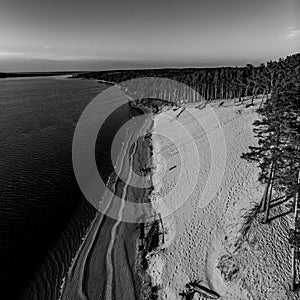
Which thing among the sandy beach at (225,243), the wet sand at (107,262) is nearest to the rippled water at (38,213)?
the wet sand at (107,262)

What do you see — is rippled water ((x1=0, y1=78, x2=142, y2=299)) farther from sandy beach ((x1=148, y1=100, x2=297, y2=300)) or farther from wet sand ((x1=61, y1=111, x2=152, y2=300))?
sandy beach ((x1=148, y1=100, x2=297, y2=300))

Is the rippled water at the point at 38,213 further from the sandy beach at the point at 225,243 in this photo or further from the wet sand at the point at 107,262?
the sandy beach at the point at 225,243

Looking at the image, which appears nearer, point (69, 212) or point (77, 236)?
point (77, 236)

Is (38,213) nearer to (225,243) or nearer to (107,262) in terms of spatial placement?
(107,262)

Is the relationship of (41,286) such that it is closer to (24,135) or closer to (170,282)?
(170,282)

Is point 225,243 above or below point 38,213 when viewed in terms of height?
above

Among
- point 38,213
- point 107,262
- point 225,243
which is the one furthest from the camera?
point 38,213

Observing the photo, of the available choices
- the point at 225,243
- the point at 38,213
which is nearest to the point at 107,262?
the point at 225,243

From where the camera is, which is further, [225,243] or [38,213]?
[38,213]

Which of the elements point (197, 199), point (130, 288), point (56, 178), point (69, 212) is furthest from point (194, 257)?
point (56, 178)
